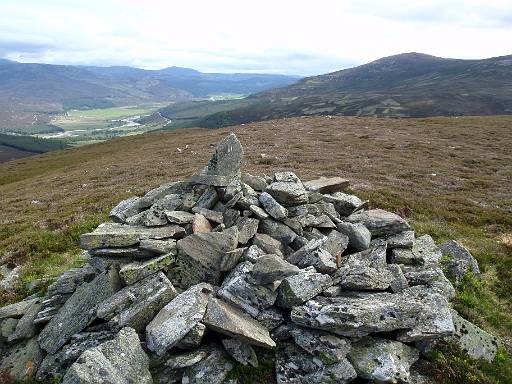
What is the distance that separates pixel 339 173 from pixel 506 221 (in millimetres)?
16932

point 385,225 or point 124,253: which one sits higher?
point 124,253

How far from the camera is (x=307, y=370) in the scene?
11531 millimetres

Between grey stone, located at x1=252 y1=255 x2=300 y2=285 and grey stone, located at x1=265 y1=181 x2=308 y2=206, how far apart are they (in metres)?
4.57

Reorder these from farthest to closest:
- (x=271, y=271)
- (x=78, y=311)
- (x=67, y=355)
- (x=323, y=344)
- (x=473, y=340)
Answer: (x=78, y=311), (x=473, y=340), (x=271, y=271), (x=67, y=355), (x=323, y=344)

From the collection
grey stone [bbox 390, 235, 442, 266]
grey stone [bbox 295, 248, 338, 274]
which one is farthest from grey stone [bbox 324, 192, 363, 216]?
grey stone [bbox 295, 248, 338, 274]

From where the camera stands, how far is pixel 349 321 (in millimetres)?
11453

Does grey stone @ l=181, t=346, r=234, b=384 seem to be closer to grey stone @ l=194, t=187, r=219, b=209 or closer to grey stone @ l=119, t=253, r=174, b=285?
grey stone @ l=119, t=253, r=174, b=285

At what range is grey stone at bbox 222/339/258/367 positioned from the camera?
458 inches

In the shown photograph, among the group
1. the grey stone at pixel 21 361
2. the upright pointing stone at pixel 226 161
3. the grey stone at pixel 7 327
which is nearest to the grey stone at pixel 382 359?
the upright pointing stone at pixel 226 161

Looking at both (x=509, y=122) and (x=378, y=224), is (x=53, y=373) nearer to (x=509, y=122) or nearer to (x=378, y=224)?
(x=378, y=224)

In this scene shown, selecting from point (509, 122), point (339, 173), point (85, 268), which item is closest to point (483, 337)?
point (85, 268)

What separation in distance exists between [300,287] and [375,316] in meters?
2.34

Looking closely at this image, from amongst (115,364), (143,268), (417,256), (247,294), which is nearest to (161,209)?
(143,268)

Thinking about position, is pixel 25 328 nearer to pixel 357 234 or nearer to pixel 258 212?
pixel 258 212
